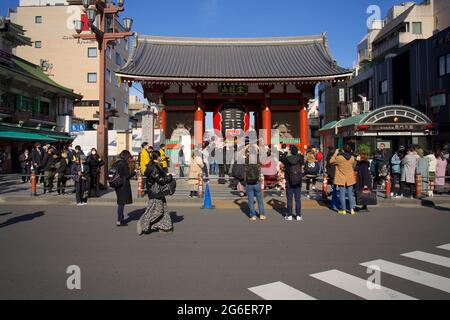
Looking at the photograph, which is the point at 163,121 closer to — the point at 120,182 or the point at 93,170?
the point at 93,170

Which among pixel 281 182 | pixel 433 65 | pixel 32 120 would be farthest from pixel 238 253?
pixel 32 120

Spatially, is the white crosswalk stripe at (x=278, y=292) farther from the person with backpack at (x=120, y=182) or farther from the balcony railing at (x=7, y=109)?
the balcony railing at (x=7, y=109)

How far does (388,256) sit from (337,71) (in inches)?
463

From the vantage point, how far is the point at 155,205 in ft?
23.4

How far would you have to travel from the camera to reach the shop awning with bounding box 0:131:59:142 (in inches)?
881

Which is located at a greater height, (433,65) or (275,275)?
(433,65)

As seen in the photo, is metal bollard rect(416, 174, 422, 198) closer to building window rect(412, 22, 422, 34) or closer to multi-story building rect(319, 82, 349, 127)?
building window rect(412, 22, 422, 34)

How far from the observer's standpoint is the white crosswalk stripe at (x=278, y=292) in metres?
3.95

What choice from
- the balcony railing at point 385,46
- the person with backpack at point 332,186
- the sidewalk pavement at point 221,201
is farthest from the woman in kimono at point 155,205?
the balcony railing at point 385,46

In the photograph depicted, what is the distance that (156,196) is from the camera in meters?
7.04

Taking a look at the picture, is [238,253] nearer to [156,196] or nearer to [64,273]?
[156,196]

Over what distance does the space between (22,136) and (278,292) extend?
25604 millimetres

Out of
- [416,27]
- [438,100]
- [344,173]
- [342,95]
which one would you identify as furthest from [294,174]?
[342,95]

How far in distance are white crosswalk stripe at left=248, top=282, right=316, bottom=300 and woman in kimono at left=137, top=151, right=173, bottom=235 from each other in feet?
11.6
